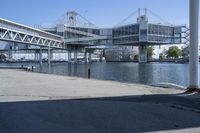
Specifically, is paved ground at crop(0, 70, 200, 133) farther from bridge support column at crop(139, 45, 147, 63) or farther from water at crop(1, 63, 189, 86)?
bridge support column at crop(139, 45, 147, 63)

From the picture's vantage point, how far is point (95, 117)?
10.9 m

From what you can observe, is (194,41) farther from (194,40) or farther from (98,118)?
(98,118)

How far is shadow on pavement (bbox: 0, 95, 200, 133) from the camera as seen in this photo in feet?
30.1

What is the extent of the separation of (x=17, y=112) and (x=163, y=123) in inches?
201

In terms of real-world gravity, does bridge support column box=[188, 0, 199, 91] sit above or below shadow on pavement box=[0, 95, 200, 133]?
above

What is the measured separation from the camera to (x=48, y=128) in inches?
360

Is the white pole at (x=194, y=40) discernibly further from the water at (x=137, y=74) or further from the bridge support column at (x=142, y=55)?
the bridge support column at (x=142, y=55)

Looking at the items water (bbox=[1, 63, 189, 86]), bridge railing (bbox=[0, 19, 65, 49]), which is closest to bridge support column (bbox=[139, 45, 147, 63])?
bridge railing (bbox=[0, 19, 65, 49])

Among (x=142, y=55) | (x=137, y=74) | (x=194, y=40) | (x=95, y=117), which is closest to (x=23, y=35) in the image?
(x=137, y=74)

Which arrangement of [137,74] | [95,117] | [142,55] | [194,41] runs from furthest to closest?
[142,55] < [137,74] < [194,41] < [95,117]

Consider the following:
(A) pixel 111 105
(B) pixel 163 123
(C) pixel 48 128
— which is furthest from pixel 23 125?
(A) pixel 111 105

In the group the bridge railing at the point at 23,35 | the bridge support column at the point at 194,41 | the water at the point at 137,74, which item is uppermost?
the bridge railing at the point at 23,35

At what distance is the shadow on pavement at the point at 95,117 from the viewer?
30.1 ft

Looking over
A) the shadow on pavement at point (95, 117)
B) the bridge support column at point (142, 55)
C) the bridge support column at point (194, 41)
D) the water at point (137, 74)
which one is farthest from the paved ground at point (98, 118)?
the bridge support column at point (142, 55)
